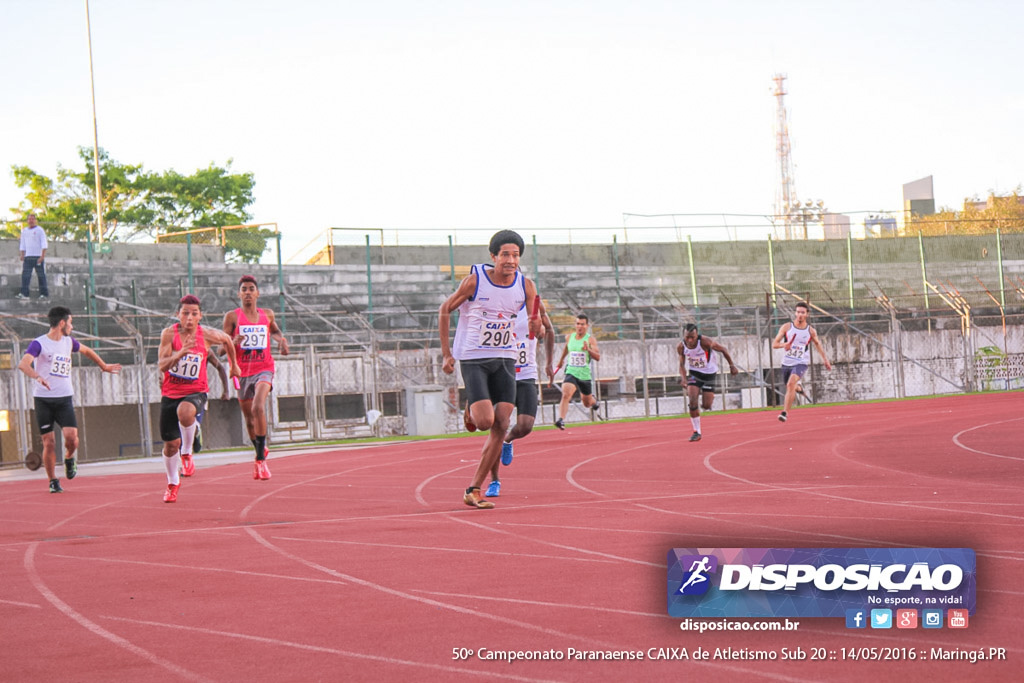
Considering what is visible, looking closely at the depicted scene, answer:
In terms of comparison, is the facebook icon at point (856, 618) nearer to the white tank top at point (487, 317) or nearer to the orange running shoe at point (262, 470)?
the white tank top at point (487, 317)

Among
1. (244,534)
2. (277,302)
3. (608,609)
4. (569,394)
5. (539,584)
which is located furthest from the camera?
(277,302)

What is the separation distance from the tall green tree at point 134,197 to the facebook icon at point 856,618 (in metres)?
54.6

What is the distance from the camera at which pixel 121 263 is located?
34656mm

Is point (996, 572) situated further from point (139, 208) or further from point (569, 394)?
point (139, 208)

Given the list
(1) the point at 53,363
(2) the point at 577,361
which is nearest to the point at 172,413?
(1) the point at 53,363

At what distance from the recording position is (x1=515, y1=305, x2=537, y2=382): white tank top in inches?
385

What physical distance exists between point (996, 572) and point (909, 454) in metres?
7.77

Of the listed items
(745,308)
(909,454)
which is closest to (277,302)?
(745,308)

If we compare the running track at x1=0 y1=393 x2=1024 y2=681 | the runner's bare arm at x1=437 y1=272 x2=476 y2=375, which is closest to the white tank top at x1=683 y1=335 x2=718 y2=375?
the running track at x1=0 y1=393 x2=1024 y2=681

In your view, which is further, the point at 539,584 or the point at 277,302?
the point at 277,302

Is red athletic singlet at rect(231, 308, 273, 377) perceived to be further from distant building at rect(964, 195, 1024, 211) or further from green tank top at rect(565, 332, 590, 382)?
distant building at rect(964, 195, 1024, 211)

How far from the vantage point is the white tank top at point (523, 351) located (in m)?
9.77

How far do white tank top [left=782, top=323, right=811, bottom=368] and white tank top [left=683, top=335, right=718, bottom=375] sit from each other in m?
2.66

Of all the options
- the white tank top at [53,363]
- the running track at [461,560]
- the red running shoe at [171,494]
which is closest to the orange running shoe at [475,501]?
the running track at [461,560]
